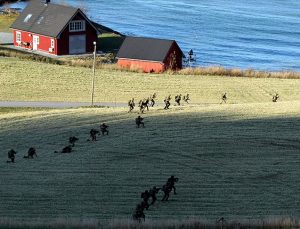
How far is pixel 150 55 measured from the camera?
88188 millimetres

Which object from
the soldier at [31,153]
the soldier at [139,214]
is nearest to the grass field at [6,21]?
the soldier at [31,153]

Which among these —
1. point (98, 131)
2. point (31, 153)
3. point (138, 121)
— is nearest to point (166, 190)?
point (31, 153)

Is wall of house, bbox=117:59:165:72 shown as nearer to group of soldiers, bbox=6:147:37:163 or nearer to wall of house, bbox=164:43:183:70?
wall of house, bbox=164:43:183:70

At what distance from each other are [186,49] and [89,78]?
133 ft

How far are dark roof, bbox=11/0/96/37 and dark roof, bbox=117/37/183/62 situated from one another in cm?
1143

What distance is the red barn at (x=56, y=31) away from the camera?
9819 centimetres

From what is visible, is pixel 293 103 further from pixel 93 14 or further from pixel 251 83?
pixel 93 14

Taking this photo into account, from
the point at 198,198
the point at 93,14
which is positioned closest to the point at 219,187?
the point at 198,198

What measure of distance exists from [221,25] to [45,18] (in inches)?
1847

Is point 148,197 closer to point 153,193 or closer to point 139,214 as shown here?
point 153,193

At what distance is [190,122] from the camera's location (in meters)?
49.4

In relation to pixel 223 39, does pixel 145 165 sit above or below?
below

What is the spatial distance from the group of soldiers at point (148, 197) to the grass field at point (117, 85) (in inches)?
1349

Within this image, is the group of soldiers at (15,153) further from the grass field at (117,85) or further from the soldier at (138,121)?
the grass field at (117,85)
